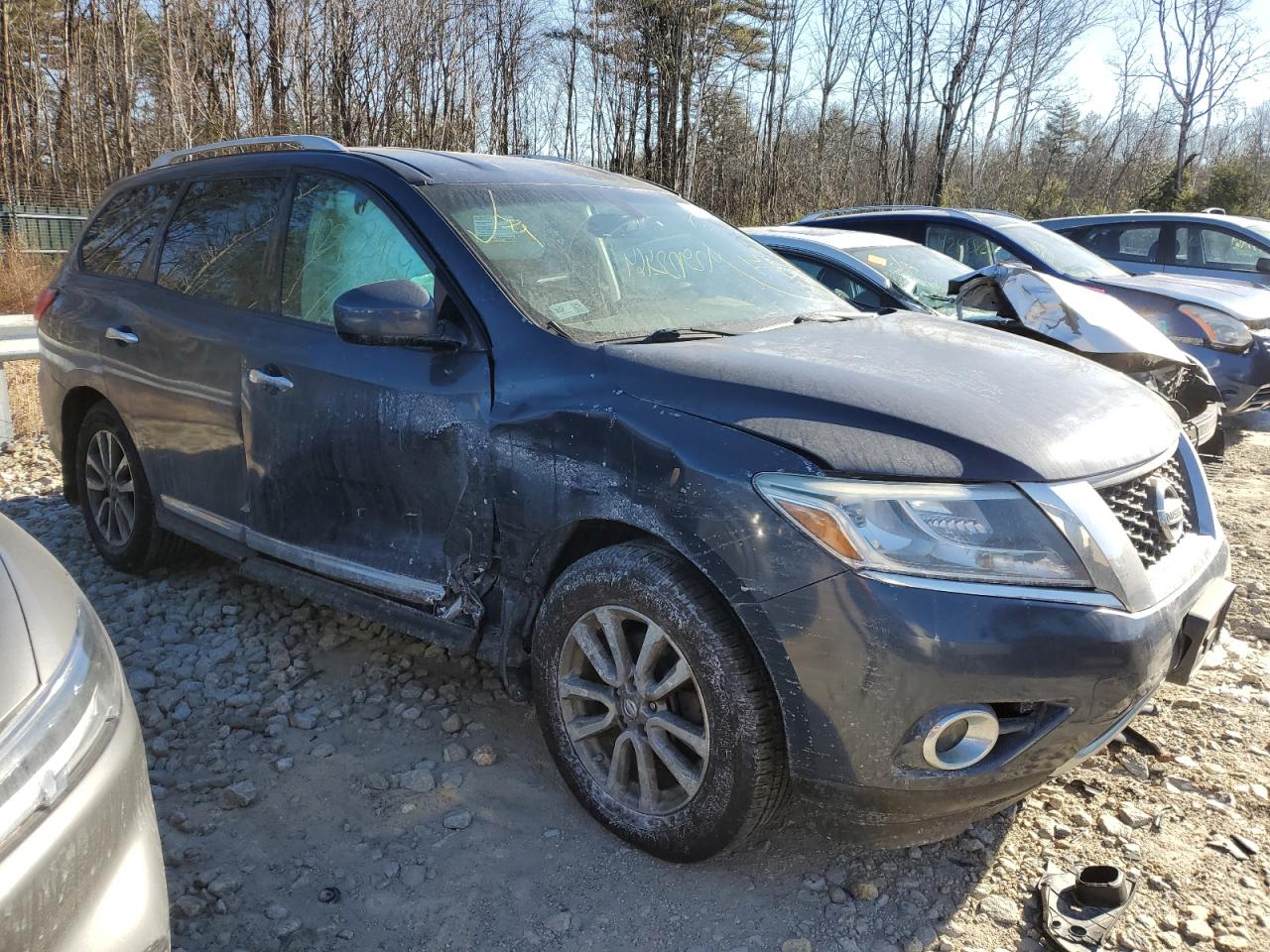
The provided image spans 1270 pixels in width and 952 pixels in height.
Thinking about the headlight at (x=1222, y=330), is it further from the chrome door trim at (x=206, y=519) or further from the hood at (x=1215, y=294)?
the chrome door trim at (x=206, y=519)

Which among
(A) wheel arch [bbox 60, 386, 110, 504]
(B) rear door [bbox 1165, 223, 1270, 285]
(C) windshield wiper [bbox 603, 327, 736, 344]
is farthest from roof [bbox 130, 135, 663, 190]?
(B) rear door [bbox 1165, 223, 1270, 285]

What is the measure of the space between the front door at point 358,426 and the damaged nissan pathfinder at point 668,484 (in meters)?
0.01

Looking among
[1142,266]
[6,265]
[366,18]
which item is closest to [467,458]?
[1142,266]

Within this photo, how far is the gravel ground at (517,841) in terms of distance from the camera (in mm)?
2236

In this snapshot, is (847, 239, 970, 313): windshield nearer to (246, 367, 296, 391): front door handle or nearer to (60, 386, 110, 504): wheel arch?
(246, 367, 296, 391): front door handle

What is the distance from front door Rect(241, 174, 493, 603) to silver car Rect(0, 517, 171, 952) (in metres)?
1.11

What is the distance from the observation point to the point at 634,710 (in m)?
2.42

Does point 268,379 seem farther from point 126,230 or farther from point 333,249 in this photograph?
point 126,230

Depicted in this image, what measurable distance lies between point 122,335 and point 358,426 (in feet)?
5.19

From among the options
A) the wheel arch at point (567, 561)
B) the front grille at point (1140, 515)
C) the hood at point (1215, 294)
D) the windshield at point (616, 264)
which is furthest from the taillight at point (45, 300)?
the hood at point (1215, 294)

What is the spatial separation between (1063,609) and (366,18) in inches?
702

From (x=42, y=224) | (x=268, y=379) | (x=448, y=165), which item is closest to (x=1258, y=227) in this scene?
(x=448, y=165)

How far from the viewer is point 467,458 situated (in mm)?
2674

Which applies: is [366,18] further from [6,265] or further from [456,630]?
[456,630]
